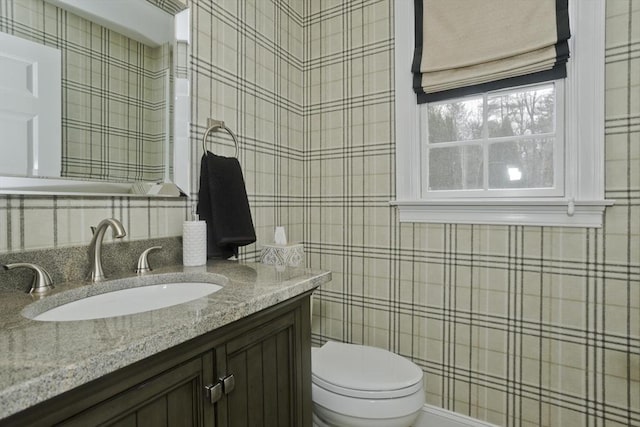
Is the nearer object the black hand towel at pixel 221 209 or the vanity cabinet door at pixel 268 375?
the vanity cabinet door at pixel 268 375

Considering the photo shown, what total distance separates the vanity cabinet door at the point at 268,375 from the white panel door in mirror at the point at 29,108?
2.35 feet

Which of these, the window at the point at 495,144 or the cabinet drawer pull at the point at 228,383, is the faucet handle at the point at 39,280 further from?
the window at the point at 495,144

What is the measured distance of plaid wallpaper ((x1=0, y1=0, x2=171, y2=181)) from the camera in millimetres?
994

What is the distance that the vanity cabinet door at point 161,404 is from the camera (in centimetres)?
58

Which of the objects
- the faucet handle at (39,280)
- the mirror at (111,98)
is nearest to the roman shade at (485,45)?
the mirror at (111,98)

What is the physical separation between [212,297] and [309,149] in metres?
1.34

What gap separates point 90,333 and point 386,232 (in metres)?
1.39

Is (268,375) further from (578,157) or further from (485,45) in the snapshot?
(485,45)

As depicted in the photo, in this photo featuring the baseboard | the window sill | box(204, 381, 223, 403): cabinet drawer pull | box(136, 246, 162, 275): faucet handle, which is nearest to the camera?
box(204, 381, 223, 403): cabinet drawer pull

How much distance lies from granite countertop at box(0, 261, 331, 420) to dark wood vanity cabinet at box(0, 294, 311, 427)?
0.16ft

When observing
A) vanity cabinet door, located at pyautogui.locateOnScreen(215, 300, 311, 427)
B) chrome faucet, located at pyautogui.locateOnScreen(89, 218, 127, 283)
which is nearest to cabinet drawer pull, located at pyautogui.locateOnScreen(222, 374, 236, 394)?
vanity cabinet door, located at pyautogui.locateOnScreen(215, 300, 311, 427)

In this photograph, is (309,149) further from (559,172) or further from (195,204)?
(559,172)

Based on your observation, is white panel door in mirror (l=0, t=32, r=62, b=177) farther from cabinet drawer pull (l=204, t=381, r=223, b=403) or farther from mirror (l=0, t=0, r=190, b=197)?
cabinet drawer pull (l=204, t=381, r=223, b=403)

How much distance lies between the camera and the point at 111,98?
1.14 metres
